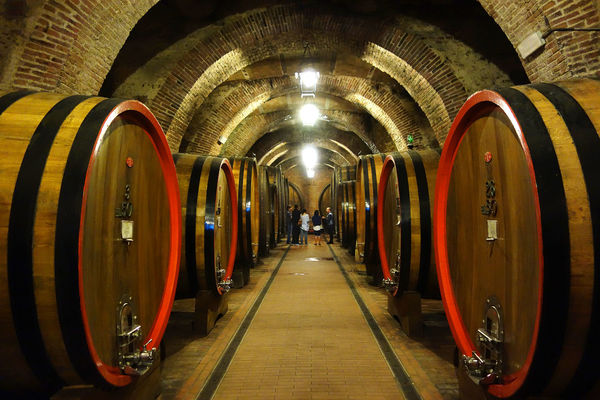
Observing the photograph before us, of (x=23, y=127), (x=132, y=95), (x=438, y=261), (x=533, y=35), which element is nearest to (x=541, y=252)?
(x=438, y=261)

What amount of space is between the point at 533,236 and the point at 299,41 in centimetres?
782

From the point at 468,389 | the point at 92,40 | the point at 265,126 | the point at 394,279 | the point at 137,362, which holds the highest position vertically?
A: the point at 265,126

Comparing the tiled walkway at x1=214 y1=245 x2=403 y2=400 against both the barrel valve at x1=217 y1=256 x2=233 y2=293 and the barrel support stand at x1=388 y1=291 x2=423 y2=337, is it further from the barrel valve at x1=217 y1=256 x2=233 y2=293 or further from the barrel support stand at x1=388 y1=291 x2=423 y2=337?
the barrel valve at x1=217 y1=256 x2=233 y2=293

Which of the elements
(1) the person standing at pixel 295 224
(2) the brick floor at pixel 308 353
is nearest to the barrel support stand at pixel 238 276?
(2) the brick floor at pixel 308 353

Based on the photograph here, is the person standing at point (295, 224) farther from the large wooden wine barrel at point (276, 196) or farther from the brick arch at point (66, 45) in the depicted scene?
the brick arch at point (66, 45)

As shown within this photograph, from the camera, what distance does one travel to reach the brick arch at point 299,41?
7.55m

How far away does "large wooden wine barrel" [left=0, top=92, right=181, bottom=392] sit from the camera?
60.1 inches

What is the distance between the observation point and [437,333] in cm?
393

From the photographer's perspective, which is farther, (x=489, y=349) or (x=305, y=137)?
(x=305, y=137)

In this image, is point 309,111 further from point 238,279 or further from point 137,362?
point 137,362

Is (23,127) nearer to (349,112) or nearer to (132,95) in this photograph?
(132,95)

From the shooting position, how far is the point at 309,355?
3.38 m

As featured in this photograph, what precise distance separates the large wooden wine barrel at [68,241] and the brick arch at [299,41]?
598 cm

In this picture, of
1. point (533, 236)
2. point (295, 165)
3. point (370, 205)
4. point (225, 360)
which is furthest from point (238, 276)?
point (295, 165)
